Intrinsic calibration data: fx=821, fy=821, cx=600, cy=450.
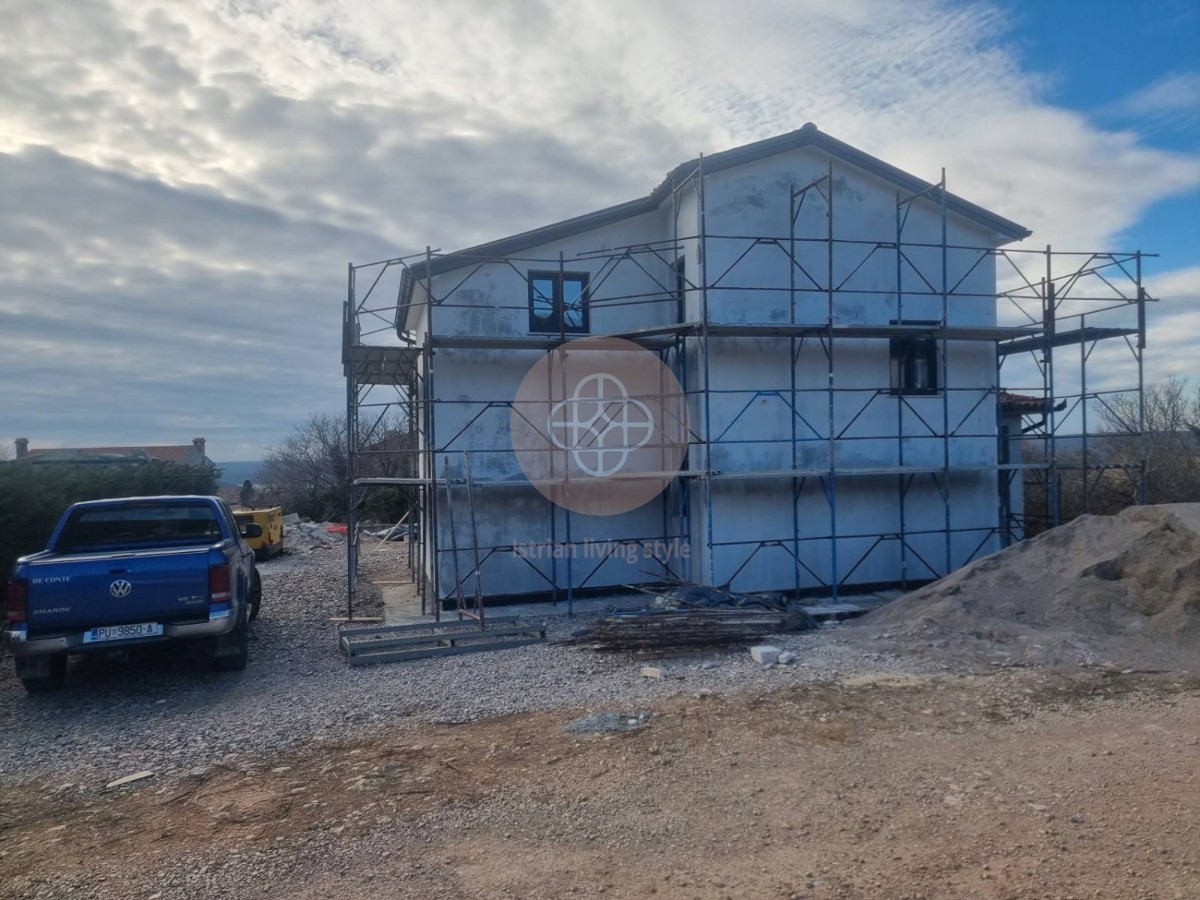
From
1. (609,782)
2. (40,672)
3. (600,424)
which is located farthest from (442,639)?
(609,782)

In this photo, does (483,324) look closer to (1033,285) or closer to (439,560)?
(439,560)

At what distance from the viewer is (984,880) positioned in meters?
4.09

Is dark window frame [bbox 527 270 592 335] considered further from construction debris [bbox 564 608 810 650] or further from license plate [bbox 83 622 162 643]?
license plate [bbox 83 622 162 643]

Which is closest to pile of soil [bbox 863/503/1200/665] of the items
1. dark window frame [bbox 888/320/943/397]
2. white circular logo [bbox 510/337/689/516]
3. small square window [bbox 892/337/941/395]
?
dark window frame [bbox 888/320/943/397]

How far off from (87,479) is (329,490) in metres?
17.5

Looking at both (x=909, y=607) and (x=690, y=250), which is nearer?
(x=909, y=607)

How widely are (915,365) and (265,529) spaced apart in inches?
627

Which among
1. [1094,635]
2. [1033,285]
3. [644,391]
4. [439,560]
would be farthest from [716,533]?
[1033,285]

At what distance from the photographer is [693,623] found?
10188 millimetres

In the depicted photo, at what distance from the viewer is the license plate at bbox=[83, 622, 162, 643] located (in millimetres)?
7836

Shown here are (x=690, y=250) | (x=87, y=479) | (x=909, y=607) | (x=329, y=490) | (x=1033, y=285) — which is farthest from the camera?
(x=329, y=490)

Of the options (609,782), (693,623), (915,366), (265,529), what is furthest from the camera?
(265,529)

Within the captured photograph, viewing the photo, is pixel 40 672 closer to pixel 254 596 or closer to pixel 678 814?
pixel 254 596

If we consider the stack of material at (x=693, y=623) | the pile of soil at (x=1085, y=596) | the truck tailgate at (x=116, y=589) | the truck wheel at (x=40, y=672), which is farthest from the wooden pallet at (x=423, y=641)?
the pile of soil at (x=1085, y=596)
